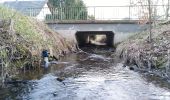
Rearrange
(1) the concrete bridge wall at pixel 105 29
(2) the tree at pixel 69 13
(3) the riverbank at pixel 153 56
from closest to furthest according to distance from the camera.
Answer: (3) the riverbank at pixel 153 56 → (1) the concrete bridge wall at pixel 105 29 → (2) the tree at pixel 69 13

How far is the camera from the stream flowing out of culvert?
8688 millimetres

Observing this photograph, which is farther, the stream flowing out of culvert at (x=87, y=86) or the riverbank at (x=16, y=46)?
the riverbank at (x=16, y=46)

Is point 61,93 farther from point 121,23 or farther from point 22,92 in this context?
point 121,23

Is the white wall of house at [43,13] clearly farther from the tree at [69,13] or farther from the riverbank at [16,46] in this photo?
the riverbank at [16,46]

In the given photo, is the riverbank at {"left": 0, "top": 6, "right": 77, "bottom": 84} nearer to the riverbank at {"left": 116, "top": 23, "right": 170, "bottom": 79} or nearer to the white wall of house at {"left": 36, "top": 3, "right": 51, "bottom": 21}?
the riverbank at {"left": 116, "top": 23, "right": 170, "bottom": 79}

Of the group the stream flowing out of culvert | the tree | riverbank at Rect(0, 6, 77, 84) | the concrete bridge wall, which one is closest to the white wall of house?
the tree

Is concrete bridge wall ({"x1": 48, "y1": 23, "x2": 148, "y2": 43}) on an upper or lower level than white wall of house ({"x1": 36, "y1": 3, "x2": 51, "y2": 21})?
lower

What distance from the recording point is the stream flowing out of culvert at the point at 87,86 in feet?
28.5

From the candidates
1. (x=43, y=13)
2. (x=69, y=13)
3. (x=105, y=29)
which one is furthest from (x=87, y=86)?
(x=43, y=13)

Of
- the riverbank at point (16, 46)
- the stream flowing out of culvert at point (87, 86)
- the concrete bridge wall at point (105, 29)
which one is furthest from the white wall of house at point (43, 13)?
the stream flowing out of culvert at point (87, 86)

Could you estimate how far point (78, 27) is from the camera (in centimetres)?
2423

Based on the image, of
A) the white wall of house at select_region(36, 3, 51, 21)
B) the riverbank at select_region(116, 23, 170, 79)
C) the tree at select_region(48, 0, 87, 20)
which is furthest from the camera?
the white wall of house at select_region(36, 3, 51, 21)

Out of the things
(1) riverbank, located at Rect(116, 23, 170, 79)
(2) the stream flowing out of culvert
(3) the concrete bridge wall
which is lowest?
(2) the stream flowing out of culvert

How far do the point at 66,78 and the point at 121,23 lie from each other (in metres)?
13.3
